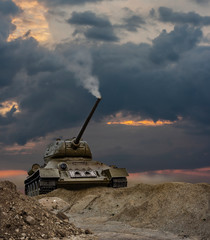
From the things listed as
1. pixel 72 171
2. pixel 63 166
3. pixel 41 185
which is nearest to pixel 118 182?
pixel 72 171

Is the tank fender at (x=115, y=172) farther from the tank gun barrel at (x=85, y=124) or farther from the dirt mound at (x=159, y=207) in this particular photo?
the dirt mound at (x=159, y=207)

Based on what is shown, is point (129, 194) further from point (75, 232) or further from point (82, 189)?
point (75, 232)

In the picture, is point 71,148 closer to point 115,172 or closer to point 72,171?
point 72,171

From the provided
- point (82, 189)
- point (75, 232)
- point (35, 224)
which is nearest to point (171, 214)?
point (75, 232)

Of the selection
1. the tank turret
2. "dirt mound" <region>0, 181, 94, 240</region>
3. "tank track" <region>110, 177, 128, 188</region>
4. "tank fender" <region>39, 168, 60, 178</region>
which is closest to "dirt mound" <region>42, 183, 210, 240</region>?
"dirt mound" <region>0, 181, 94, 240</region>

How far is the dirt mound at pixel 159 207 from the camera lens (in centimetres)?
1388

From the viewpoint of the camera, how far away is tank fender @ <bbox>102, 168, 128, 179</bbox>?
26.1 meters

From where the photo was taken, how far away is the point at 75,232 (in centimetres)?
1173

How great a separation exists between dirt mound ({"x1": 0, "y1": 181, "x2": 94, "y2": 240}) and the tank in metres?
12.1

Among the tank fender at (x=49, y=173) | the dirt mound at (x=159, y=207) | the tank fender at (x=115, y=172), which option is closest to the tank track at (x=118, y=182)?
the tank fender at (x=115, y=172)

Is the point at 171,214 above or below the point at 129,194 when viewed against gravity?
below

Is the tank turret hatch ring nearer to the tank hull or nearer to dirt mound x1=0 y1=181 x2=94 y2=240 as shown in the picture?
the tank hull

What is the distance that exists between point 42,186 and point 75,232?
1342 centimetres

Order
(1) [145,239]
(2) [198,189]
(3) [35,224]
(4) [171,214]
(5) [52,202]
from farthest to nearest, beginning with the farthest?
(5) [52,202] → (2) [198,189] → (4) [171,214] → (1) [145,239] → (3) [35,224]
